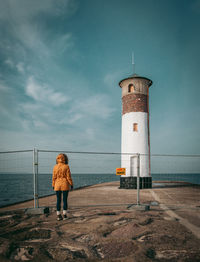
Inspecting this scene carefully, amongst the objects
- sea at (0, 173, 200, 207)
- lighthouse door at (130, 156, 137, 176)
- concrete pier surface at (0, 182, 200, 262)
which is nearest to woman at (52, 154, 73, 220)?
concrete pier surface at (0, 182, 200, 262)

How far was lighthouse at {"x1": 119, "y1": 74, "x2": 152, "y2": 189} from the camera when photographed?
15602mm

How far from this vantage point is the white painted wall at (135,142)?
15.6 metres

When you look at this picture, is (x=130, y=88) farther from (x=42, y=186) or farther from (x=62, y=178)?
(x=42, y=186)

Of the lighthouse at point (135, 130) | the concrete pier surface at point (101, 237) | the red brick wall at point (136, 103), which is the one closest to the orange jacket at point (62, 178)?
the concrete pier surface at point (101, 237)

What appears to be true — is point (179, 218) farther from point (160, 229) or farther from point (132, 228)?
point (132, 228)

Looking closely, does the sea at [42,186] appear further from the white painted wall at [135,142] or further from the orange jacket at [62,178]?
the white painted wall at [135,142]

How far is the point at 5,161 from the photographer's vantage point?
309 inches

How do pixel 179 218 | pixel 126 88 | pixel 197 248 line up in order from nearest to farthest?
pixel 197 248
pixel 179 218
pixel 126 88

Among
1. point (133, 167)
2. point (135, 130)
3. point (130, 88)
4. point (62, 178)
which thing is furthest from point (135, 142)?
point (62, 178)

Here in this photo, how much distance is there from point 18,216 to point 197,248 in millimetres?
5123

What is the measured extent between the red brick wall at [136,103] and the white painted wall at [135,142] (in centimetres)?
35

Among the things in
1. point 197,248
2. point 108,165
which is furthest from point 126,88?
point 197,248

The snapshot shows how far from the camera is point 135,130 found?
52.9ft

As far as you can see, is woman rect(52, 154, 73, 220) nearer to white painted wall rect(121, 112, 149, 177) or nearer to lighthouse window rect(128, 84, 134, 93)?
white painted wall rect(121, 112, 149, 177)
